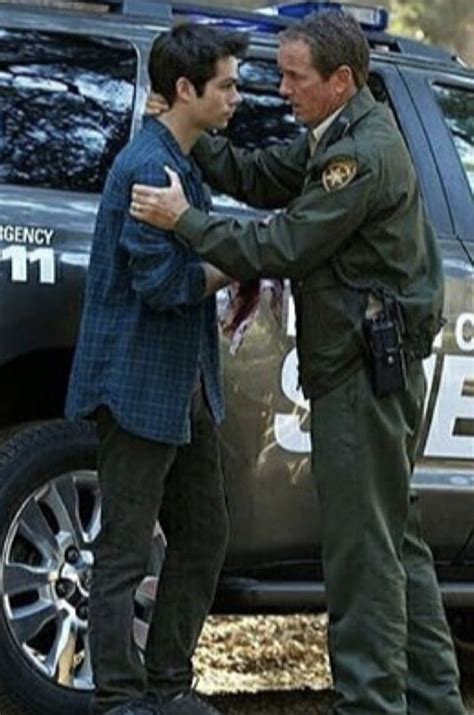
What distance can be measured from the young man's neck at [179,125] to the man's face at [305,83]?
249 millimetres

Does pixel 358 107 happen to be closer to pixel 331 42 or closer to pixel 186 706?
pixel 331 42

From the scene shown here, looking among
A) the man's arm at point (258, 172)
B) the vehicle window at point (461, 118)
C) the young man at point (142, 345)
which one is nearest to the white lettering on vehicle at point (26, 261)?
the young man at point (142, 345)

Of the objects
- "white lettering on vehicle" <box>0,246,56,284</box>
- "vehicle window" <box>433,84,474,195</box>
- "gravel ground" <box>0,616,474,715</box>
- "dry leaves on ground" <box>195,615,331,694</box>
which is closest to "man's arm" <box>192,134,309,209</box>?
"white lettering on vehicle" <box>0,246,56,284</box>

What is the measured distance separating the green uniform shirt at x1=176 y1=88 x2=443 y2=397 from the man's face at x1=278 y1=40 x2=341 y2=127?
0.05 m

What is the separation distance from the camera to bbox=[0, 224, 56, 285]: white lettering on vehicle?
507 centimetres

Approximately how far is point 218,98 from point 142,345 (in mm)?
627

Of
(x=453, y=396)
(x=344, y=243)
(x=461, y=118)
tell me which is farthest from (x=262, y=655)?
(x=344, y=243)

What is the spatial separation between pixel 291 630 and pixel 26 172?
3160mm

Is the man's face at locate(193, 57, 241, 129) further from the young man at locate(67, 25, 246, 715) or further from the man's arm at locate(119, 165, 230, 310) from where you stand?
the man's arm at locate(119, 165, 230, 310)

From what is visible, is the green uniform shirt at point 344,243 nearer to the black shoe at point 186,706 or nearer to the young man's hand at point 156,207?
the young man's hand at point 156,207

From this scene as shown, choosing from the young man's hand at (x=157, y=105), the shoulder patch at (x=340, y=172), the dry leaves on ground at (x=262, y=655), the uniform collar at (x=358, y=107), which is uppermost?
the uniform collar at (x=358, y=107)

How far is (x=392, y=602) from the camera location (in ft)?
15.9

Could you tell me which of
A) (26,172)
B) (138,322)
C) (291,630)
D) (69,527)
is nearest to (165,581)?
(69,527)

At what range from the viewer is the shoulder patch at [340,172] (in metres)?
4.64
